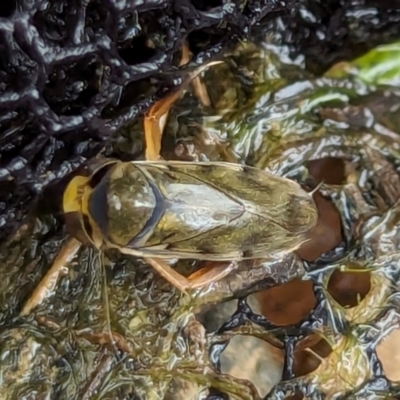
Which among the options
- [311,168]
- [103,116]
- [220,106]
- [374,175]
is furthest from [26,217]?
[374,175]

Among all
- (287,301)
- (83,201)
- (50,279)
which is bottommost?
(287,301)

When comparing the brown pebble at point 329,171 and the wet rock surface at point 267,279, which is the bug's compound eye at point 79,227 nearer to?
the wet rock surface at point 267,279

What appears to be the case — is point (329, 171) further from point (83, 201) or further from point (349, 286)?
point (83, 201)

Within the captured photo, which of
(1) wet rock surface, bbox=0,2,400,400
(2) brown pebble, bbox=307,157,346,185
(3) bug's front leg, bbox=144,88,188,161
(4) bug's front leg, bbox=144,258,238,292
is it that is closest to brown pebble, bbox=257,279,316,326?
(1) wet rock surface, bbox=0,2,400,400

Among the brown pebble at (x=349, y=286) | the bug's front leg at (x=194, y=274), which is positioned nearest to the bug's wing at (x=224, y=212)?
the bug's front leg at (x=194, y=274)

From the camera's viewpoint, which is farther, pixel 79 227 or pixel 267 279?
pixel 267 279

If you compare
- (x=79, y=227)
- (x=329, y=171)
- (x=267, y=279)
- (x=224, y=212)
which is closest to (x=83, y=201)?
(x=79, y=227)

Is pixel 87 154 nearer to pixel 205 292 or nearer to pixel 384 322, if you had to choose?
pixel 205 292
